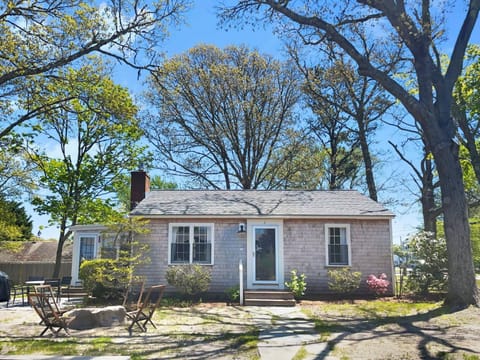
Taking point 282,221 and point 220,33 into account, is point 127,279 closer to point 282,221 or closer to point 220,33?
point 282,221

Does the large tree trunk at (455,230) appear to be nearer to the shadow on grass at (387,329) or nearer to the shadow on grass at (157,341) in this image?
the shadow on grass at (387,329)

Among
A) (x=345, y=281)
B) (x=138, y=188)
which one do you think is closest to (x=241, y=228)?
(x=345, y=281)

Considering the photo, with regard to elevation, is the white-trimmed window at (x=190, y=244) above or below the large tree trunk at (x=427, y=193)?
below

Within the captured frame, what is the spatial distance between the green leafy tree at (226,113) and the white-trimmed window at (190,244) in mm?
11611

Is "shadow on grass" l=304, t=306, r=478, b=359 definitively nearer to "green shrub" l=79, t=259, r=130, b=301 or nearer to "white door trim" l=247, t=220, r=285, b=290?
"white door trim" l=247, t=220, r=285, b=290

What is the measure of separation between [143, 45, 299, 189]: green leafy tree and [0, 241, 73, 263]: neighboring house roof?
11909mm

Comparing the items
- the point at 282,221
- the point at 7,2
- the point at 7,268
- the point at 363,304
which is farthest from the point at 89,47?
the point at 7,268

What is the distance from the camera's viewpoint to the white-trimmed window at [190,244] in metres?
13.3

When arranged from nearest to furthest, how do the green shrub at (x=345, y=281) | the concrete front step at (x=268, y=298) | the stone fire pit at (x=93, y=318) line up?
1. the stone fire pit at (x=93, y=318)
2. the concrete front step at (x=268, y=298)
3. the green shrub at (x=345, y=281)

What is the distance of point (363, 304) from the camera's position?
1171 centimetres

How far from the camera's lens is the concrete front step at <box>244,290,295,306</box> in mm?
11695

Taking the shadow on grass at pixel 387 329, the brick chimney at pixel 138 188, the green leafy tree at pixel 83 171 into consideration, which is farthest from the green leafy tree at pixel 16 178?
the shadow on grass at pixel 387 329

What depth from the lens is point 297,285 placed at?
41.6ft

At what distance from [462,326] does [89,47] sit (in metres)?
10.4
